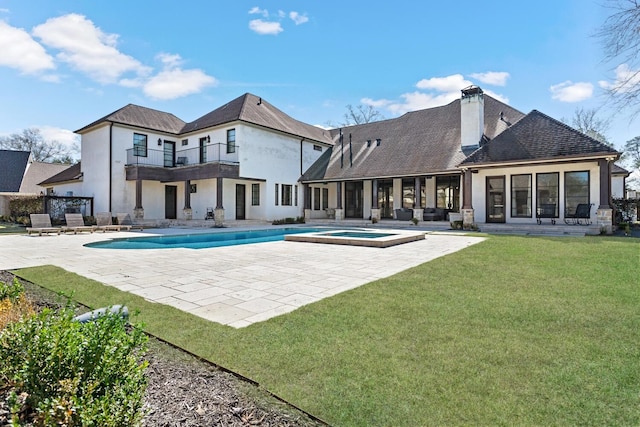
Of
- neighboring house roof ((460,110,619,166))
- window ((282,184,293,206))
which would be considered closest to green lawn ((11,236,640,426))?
neighboring house roof ((460,110,619,166))

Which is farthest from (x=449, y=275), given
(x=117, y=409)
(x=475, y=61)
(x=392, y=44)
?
(x=475, y=61)

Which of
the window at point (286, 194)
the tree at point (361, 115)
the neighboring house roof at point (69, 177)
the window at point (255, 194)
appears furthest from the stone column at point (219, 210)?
the tree at point (361, 115)

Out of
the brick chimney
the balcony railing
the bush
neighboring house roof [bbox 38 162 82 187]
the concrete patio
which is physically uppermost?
the brick chimney

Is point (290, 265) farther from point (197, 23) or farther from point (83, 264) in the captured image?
point (197, 23)

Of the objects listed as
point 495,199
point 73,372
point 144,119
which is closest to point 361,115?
point 144,119

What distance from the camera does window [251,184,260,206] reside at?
69.2 ft

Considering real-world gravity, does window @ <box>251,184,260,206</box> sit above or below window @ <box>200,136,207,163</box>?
below

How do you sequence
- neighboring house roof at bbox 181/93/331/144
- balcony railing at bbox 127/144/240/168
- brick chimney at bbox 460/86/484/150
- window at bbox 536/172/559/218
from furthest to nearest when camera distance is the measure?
neighboring house roof at bbox 181/93/331/144 → balcony railing at bbox 127/144/240/168 → brick chimney at bbox 460/86/484/150 → window at bbox 536/172/559/218

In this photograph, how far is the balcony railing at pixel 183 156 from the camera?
19344mm

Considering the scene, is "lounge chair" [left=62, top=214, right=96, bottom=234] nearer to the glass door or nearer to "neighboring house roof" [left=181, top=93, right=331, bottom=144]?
"neighboring house roof" [left=181, top=93, right=331, bottom=144]

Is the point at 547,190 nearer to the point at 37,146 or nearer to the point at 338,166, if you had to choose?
the point at 338,166

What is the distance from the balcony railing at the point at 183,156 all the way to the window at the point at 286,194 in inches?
155

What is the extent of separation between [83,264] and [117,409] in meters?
6.65

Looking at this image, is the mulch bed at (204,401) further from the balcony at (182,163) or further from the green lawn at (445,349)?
the balcony at (182,163)
